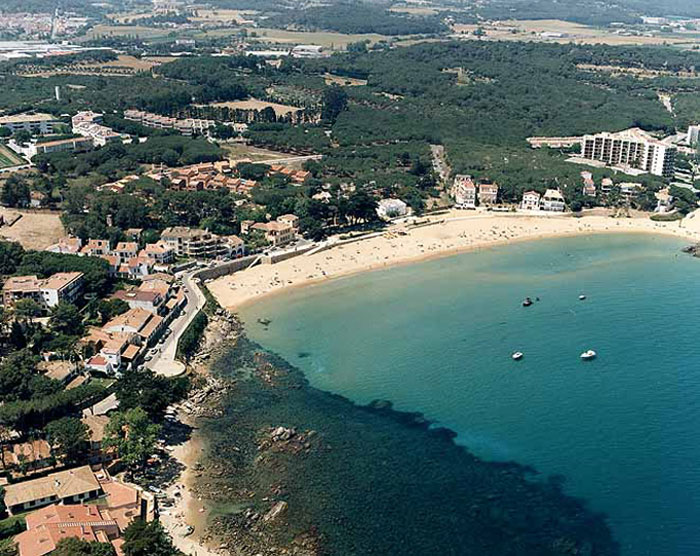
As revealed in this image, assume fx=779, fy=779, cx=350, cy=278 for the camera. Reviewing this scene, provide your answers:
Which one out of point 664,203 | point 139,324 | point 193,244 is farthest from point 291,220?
point 664,203

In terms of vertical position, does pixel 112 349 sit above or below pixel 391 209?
above

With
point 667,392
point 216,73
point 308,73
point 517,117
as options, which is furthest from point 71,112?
point 667,392

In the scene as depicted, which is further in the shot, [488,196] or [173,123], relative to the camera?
[173,123]

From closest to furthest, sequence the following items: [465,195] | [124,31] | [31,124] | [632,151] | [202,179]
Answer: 1. [202,179]
2. [465,195]
3. [31,124]
4. [632,151]
5. [124,31]

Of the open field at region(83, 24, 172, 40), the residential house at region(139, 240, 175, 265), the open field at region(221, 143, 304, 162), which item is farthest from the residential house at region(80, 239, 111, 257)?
the open field at region(83, 24, 172, 40)

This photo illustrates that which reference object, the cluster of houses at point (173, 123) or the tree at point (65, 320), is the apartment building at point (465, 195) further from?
the tree at point (65, 320)

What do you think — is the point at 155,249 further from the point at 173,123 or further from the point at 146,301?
A: the point at 173,123
